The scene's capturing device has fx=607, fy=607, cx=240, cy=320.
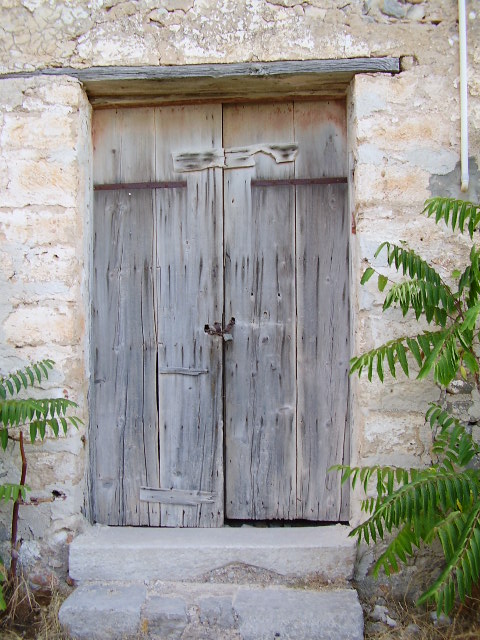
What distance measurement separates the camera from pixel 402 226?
8.93 ft

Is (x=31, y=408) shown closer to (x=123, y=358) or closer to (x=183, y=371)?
(x=123, y=358)

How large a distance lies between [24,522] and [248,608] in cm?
111

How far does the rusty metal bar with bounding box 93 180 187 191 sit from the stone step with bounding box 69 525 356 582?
1.67m

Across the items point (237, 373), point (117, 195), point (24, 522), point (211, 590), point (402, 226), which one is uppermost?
point (117, 195)

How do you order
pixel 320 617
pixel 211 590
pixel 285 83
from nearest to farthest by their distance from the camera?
pixel 320 617, pixel 211 590, pixel 285 83

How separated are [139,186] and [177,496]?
1543mm

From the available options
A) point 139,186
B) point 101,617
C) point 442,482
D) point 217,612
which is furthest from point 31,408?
point 442,482

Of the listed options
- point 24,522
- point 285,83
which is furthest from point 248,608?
point 285,83

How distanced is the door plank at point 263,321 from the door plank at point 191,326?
2.9 inches

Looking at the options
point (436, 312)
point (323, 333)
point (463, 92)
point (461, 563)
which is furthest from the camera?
point (323, 333)

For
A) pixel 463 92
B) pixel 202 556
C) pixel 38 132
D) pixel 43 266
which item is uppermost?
pixel 463 92

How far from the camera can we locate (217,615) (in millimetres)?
2479

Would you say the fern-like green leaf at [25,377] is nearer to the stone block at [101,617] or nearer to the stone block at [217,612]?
the stone block at [101,617]

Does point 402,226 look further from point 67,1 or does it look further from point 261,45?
point 67,1
